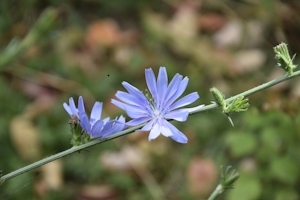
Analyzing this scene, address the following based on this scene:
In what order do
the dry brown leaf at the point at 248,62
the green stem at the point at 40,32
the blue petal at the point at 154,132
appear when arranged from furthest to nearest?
the dry brown leaf at the point at 248,62
the green stem at the point at 40,32
the blue petal at the point at 154,132

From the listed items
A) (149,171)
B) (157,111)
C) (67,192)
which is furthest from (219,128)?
(157,111)

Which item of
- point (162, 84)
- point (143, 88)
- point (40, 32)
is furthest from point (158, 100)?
point (143, 88)

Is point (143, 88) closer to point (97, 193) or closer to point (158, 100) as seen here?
point (97, 193)

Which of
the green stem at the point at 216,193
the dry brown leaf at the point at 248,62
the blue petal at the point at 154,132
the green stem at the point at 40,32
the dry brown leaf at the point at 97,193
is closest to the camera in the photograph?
the blue petal at the point at 154,132

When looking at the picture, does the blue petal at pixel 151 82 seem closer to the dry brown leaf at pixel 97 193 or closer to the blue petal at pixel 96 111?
the blue petal at pixel 96 111

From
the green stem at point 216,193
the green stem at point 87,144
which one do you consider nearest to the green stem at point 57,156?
the green stem at point 87,144

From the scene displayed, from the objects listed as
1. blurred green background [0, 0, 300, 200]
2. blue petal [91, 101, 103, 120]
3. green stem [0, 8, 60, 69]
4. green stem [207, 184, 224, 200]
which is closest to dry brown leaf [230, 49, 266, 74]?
blurred green background [0, 0, 300, 200]

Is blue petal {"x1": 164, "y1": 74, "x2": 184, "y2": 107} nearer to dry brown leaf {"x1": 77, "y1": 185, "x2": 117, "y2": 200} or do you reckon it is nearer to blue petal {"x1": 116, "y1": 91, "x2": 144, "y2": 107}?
blue petal {"x1": 116, "y1": 91, "x2": 144, "y2": 107}
